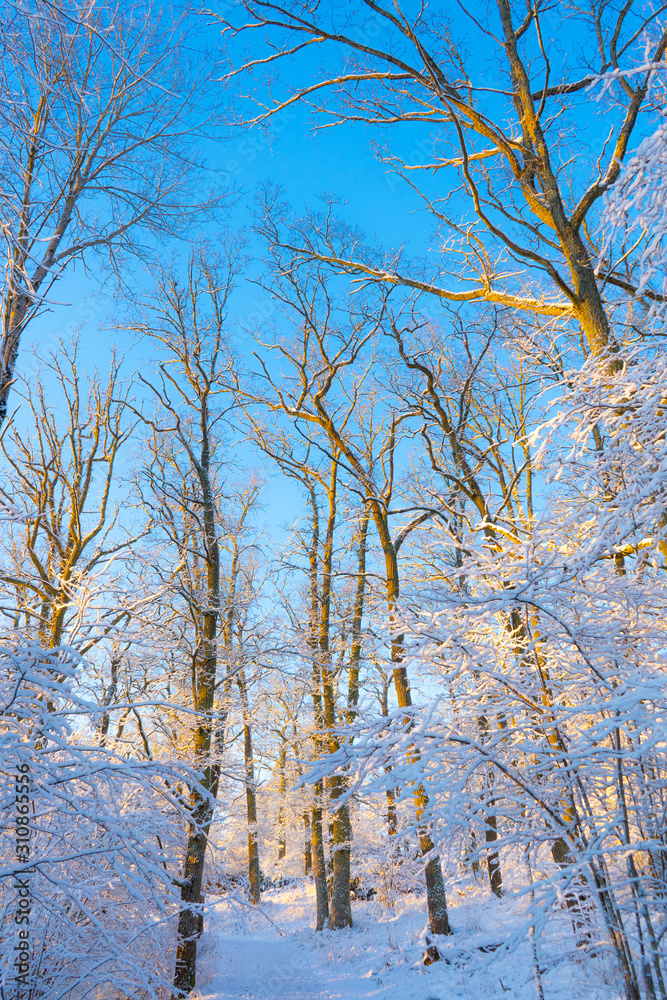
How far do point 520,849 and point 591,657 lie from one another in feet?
3.72

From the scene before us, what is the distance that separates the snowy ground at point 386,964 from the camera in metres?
5.25

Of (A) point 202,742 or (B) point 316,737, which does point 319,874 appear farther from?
(A) point 202,742

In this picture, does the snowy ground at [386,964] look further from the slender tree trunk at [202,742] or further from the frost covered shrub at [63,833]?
the frost covered shrub at [63,833]

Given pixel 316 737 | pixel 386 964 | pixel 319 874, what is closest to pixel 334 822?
pixel 319 874

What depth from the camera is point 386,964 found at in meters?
7.93

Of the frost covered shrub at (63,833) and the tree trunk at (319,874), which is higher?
the frost covered shrub at (63,833)

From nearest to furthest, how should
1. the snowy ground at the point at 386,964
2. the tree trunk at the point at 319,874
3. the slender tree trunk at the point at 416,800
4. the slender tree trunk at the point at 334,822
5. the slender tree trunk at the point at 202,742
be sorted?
the snowy ground at the point at 386,964 → the slender tree trunk at the point at 202,742 → the slender tree trunk at the point at 416,800 → the slender tree trunk at the point at 334,822 → the tree trunk at the point at 319,874

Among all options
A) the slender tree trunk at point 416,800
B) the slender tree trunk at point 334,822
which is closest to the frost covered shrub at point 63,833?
the slender tree trunk at point 416,800

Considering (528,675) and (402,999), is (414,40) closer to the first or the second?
(528,675)

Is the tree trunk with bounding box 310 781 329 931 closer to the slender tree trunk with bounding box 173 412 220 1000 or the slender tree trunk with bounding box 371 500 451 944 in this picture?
the slender tree trunk with bounding box 371 500 451 944

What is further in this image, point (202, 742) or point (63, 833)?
point (202, 742)

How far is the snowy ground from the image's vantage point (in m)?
5.25

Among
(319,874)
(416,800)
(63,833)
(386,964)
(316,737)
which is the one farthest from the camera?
(316,737)

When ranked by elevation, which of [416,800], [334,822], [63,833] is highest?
[63,833]
